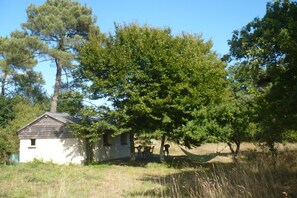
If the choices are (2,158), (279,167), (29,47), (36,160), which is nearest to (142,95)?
(36,160)

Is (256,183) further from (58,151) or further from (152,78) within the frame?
(58,151)

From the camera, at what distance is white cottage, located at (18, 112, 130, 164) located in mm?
23719

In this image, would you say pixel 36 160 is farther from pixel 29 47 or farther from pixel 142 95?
pixel 29 47

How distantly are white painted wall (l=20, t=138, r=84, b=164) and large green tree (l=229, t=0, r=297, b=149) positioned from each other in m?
18.2

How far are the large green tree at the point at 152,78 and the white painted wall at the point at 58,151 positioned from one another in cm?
438

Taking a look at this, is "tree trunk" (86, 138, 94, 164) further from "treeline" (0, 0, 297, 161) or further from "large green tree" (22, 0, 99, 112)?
"large green tree" (22, 0, 99, 112)

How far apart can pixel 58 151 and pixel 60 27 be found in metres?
15.4

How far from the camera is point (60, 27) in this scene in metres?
33.3

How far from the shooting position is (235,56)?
8086mm

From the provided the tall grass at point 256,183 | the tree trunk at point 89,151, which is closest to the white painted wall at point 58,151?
the tree trunk at point 89,151

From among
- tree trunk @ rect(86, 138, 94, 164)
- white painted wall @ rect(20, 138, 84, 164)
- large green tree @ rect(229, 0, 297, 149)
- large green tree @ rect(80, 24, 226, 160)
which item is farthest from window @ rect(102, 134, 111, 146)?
large green tree @ rect(229, 0, 297, 149)

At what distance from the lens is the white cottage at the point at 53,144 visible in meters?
23.7

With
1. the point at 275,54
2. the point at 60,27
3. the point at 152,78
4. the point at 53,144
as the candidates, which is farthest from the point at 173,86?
Answer: the point at 60,27

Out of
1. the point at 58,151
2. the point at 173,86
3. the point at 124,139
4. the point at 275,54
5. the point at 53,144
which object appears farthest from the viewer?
the point at 124,139
